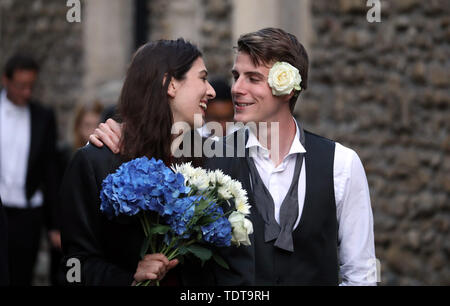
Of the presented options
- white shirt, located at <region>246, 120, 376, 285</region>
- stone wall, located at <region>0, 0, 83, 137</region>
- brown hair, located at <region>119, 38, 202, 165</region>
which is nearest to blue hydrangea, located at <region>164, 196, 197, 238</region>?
brown hair, located at <region>119, 38, 202, 165</region>

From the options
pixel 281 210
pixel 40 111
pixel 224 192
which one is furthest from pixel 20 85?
pixel 224 192

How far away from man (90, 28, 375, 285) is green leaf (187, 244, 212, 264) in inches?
7.2

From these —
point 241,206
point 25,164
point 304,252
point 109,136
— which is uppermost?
point 109,136

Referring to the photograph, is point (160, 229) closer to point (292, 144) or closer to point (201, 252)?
point (201, 252)

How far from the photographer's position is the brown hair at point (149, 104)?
348 cm

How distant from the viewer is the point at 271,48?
3.59m

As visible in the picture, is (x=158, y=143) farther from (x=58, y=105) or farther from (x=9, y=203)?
(x=58, y=105)

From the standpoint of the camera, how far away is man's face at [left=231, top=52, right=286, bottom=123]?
3.61 metres

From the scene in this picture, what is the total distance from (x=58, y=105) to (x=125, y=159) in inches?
314

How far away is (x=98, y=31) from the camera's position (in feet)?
35.1

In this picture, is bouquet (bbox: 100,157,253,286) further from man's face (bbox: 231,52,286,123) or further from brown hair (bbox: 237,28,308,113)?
brown hair (bbox: 237,28,308,113)

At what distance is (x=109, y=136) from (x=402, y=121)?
3814 mm
